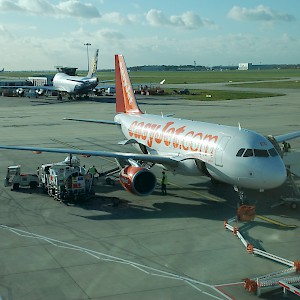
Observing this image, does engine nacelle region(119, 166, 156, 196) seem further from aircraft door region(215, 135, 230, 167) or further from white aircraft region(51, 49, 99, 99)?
white aircraft region(51, 49, 99, 99)

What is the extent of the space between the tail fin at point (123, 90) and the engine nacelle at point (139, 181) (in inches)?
531

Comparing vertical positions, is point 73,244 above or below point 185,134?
below

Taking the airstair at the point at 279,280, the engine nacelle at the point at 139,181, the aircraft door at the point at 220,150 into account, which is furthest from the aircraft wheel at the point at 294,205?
the engine nacelle at the point at 139,181

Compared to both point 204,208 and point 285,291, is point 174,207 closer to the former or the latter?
point 204,208

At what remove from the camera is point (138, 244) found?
65.3 ft

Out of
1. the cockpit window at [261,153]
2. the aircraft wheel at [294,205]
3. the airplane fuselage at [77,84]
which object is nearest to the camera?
the cockpit window at [261,153]

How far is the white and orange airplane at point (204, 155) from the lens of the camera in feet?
75.3

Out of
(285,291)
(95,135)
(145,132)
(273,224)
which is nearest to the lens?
(285,291)

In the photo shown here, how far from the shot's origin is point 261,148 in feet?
76.4

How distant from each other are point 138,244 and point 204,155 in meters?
7.63

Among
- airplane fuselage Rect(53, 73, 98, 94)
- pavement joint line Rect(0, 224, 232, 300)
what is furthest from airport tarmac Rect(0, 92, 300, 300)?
airplane fuselage Rect(53, 73, 98, 94)

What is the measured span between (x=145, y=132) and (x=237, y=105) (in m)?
62.7

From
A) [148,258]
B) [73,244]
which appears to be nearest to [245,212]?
[148,258]

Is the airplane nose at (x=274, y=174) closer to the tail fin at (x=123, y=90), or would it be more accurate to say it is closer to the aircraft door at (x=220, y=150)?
the aircraft door at (x=220, y=150)
